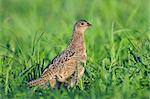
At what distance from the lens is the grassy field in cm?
771

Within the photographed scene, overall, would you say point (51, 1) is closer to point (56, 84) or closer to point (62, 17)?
point (62, 17)

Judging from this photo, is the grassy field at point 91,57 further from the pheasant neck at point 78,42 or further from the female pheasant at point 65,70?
the pheasant neck at point 78,42

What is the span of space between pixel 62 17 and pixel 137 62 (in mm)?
4890

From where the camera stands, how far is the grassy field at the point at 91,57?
771 centimetres

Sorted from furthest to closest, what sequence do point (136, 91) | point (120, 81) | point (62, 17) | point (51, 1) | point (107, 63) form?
point (51, 1), point (62, 17), point (107, 63), point (120, 81), point (136, 91)

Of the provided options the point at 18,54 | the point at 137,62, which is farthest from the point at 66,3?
the point at 137,62

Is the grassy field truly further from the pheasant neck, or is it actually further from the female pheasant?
the pheasant neck

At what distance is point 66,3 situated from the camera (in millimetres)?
14008

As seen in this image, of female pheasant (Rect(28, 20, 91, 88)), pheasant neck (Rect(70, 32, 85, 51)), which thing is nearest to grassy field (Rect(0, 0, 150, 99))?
female pheasant (Rect(28, 20, 91, 88))

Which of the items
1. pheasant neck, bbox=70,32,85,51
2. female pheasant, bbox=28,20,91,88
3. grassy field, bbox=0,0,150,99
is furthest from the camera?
pheasant neck, bbox=70,32,85,51

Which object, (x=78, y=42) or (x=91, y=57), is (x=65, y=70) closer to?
(x=78, y=42)

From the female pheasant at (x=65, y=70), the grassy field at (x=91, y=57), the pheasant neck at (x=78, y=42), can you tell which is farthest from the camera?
the pheasant neck at (x=78, y=42)

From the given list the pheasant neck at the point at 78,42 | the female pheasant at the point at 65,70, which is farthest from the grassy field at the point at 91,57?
the pheasant neck at the point at 78,42

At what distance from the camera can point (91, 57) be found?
9.37 m
